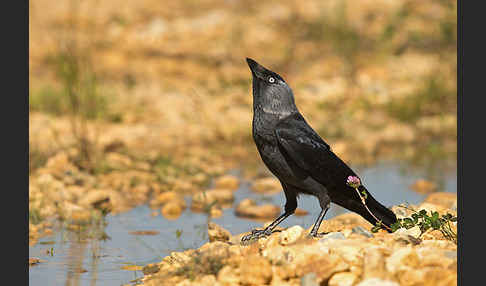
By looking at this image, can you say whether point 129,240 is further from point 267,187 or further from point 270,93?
point 267,187

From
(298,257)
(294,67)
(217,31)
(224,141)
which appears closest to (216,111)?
(224,141)

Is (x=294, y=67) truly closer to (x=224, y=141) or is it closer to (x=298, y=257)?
(x=224, y=141)

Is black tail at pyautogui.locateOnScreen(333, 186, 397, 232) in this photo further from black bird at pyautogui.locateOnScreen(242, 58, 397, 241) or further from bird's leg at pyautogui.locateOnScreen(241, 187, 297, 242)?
bird's leg at pyautogui.locateOnScreen(241, 187, 297, 242)

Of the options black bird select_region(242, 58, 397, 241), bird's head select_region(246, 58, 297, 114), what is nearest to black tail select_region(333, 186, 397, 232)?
black bird select_region(242, 58, 397, 241)

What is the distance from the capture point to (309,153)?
5.12m

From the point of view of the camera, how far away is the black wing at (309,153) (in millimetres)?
5062

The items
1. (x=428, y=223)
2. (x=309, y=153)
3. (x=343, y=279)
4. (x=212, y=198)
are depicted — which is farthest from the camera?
(x=212, y=198)

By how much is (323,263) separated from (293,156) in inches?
39.4

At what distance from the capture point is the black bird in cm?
509

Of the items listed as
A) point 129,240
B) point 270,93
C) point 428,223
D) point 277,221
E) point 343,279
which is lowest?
point 343,279

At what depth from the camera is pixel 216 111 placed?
1070cm

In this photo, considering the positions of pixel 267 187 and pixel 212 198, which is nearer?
pixel 212 198

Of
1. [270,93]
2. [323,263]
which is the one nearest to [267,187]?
[270,93]

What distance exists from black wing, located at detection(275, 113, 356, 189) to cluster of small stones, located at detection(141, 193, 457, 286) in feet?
1.67
